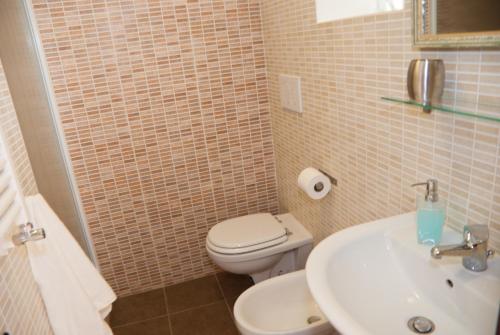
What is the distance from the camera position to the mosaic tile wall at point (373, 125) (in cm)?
101

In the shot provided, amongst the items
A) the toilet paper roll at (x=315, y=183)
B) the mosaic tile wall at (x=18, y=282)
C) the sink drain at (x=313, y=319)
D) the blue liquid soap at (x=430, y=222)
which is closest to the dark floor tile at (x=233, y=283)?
the sink drain at (x=313, y=319)

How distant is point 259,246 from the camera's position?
2.13 meters

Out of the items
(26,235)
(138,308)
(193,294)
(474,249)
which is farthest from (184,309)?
(474,249)

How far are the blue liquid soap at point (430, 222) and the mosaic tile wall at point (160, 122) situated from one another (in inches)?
62.1

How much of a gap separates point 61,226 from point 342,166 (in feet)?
3.70

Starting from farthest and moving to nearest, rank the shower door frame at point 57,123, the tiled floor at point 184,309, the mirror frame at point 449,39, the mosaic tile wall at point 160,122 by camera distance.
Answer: the tiled floor at point 184,309
the mosaic tile wall at point 160,122
the shower door frame at point 57,123
the mirror frame at point 449,39

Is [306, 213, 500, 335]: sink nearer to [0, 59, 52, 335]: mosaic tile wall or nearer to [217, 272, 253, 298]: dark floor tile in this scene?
[0, 59, 52, 335]: mosaic tile wall

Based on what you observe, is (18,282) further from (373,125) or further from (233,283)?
(233,283)

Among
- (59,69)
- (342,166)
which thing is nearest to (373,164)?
(342,166)

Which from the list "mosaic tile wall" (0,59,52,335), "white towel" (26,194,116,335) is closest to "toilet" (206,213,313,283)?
"white towel" (26,194,116,335)

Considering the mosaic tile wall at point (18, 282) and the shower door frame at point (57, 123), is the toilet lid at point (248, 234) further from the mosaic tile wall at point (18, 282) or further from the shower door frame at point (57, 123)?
the mosaic tile wall at point (18, 282)

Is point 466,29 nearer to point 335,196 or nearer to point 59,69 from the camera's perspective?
point 335,196

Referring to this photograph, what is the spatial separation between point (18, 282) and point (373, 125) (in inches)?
49.4

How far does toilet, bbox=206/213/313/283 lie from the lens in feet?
6.94
